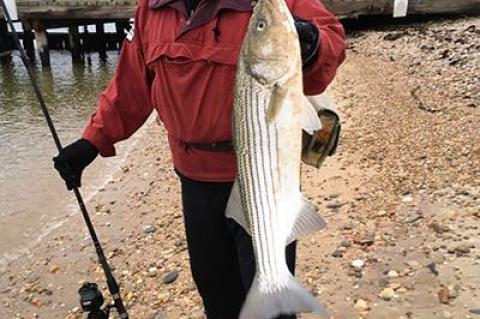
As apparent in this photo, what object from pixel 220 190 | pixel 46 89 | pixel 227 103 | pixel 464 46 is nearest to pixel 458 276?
pixel 220 190

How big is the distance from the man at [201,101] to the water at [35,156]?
5.12m

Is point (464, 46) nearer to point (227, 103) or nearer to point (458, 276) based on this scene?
point (458, 276)

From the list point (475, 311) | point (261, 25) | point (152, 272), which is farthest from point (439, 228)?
point (261, 25)

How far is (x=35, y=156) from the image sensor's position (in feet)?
41.3

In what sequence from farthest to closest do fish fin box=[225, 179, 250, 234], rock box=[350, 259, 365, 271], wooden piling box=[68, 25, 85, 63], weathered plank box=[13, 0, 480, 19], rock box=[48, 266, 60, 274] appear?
1. wooden piling box=[68, 25, 85, 63]
2. weathered plank box=[13, 0, 480, 19]
3. rock box=[48, 266, 60, 274]
4. rock box=[350, 259, 365, 271]
5. fish fin box=[225, 179, 250, 234]

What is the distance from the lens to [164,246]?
6.88 m

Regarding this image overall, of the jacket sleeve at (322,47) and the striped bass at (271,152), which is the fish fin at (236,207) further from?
the jacket sleeve at (322,47)

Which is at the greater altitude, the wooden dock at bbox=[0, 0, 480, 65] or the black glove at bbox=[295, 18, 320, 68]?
the black glove at bbox=[295, 18, 320, 68]

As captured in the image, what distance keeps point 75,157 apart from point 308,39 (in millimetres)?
1676

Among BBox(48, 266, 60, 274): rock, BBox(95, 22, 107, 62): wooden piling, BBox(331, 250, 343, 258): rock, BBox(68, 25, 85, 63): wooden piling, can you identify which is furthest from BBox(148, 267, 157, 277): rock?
BBox(95, 22, 107, 62): wooden piling

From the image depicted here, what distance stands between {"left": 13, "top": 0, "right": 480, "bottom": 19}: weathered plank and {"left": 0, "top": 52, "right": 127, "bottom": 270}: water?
7.70 feet

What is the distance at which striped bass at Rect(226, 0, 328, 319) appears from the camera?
226 centimetres

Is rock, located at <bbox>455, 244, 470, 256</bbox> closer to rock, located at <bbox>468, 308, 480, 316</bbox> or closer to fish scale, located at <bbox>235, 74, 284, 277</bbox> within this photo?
rock, located at <bbox>468, 308, 480, 316</bbox>

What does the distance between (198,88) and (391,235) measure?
10.5ft
